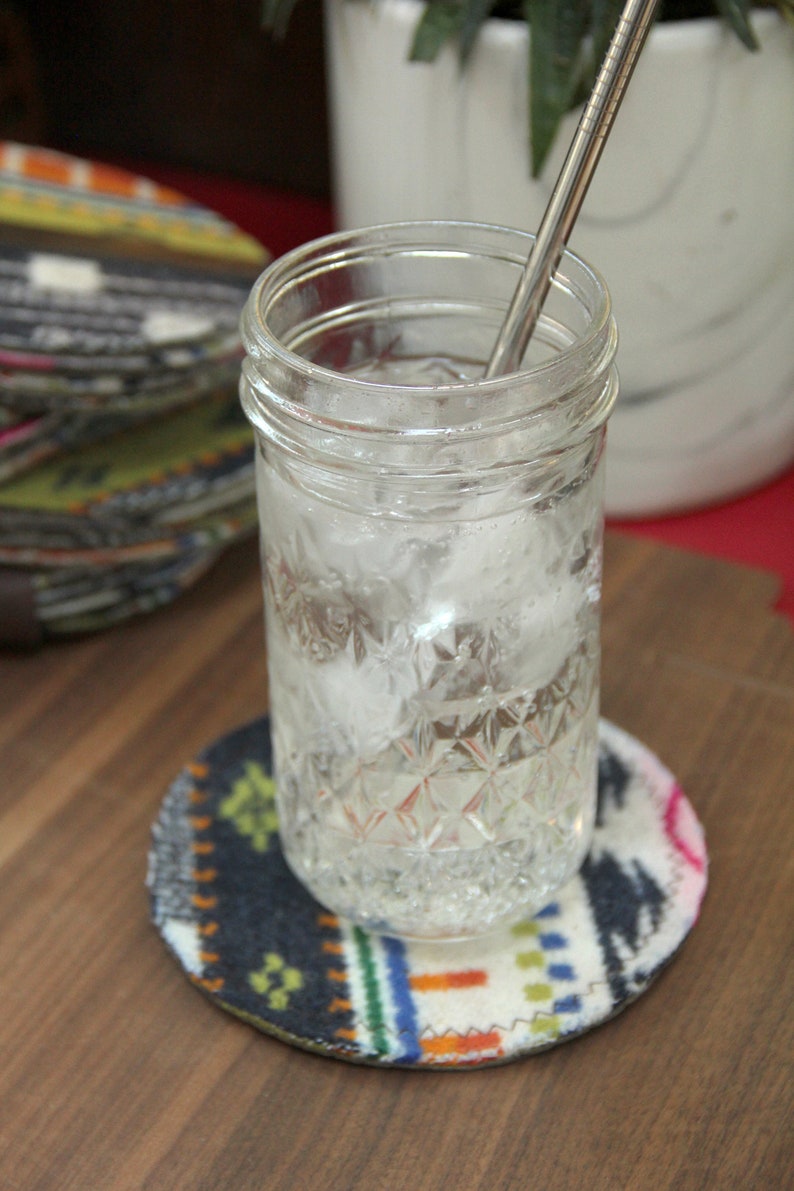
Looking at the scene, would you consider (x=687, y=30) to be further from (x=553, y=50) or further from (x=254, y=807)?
(x=254, y=807)

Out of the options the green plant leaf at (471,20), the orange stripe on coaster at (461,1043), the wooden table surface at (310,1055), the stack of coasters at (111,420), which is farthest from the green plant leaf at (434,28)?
the orange stripe on coaster at (461,1043)

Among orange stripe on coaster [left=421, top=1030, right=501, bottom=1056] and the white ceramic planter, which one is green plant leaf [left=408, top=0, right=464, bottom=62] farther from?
orange stripe on coaster [left=421, top=1030, right=501, bottom=1056]

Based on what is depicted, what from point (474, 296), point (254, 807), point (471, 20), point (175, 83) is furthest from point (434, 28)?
point (175, 83)

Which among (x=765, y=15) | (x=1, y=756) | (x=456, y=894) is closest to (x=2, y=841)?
(x=1, y=756)

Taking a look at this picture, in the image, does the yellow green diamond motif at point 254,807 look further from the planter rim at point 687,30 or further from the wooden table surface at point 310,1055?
the planter rim at point 687,30

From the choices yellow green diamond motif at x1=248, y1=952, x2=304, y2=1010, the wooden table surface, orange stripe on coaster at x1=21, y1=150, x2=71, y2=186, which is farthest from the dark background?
yellow green diamond motif at x1=248, y1=952, x2=304, y2=1010
